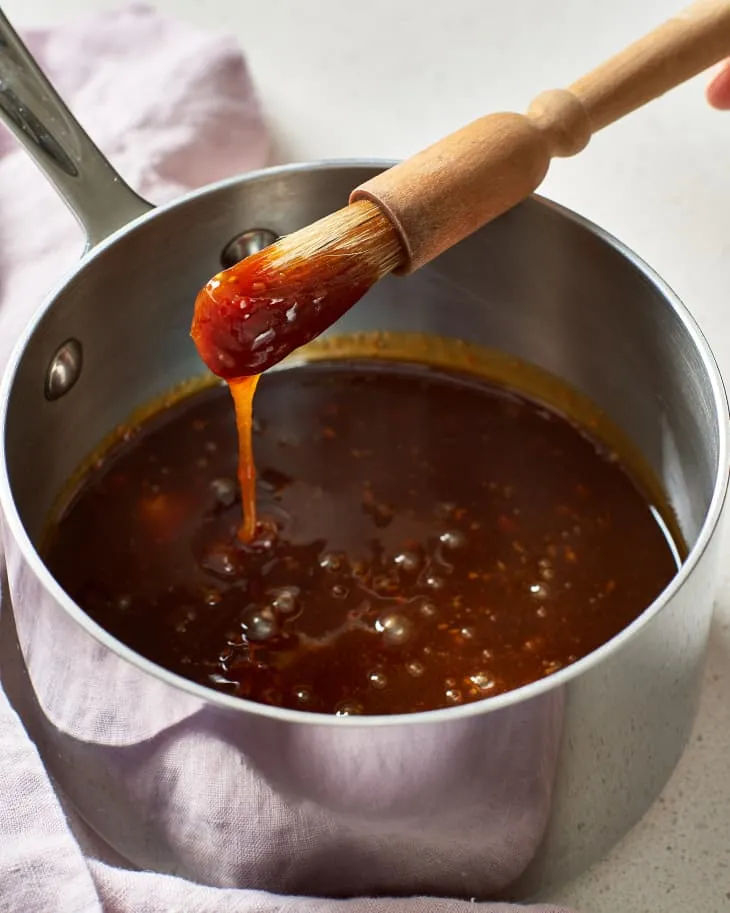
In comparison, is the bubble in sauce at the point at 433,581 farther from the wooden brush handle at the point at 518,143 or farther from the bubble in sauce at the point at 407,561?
the wooden brush handle at the point at 518,143

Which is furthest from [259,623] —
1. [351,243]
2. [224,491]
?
[351,243]

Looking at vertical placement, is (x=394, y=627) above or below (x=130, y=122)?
below

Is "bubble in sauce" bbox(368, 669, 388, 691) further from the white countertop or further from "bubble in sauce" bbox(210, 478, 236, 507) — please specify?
the white countertop

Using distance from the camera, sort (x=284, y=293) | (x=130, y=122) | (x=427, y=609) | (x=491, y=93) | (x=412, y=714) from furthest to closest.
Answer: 1. (x=491, y=93)
2. (x=130, y=122)
3. (x=427, y=609)
4. (x=284, y=293)
5. (x=412, y=714)

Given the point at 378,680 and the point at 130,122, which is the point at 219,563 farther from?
the point at 130,122

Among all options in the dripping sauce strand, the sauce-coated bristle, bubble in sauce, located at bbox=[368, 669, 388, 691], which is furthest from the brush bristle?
bubble in sauce, located at bbox=[368, 669, 388, 691]

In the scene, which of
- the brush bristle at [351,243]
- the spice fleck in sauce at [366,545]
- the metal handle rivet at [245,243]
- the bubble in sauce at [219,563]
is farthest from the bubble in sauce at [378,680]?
the metal handle rivet at [245,243]

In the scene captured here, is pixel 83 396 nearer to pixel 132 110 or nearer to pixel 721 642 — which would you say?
pixel 132 110
